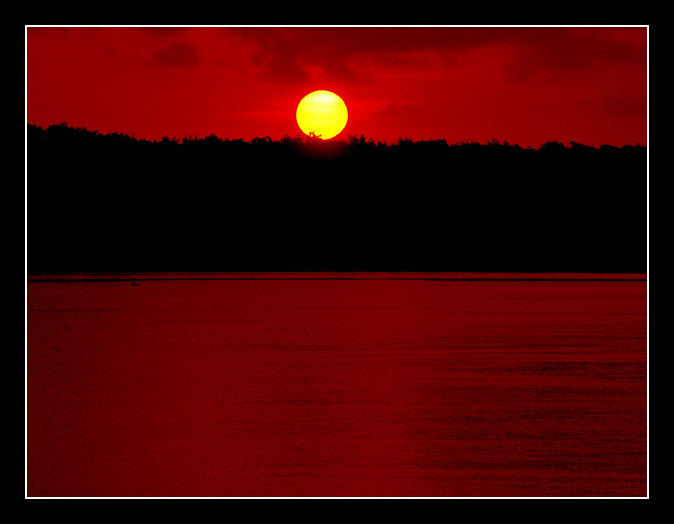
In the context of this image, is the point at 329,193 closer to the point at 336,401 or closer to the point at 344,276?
the point at 344,276

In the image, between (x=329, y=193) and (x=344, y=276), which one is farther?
(x=329, y=193)

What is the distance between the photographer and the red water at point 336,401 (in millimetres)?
5645

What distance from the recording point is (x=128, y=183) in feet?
119

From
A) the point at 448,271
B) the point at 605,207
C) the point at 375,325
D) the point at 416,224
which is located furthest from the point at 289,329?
the point at 605,207

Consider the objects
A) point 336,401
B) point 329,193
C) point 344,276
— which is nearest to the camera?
point 336,401

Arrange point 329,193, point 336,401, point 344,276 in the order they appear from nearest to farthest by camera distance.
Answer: point 336,401, point 344,276, point 329,193

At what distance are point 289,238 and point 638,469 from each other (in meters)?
26.9

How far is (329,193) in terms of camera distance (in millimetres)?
36594

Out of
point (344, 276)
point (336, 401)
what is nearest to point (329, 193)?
point (344, 276)

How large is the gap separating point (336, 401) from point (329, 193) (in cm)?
2932

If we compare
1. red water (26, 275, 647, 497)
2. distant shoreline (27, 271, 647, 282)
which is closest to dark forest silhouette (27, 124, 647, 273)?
distant shoreline (27, 271, 647, 282)

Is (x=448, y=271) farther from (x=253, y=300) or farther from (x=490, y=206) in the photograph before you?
(x=490, y=206)

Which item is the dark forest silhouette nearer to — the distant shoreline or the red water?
the distant shoreline
